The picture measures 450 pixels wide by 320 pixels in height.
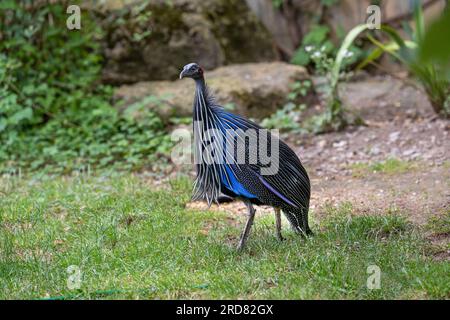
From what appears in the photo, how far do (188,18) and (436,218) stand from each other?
499cm

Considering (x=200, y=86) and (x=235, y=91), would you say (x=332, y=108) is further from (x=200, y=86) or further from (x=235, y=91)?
(x=200, y=86)

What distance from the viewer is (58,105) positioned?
823 centimetres

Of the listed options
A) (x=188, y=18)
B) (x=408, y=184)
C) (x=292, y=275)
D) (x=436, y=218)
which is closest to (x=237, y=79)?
(x=188, y=18)

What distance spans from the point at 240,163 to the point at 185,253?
0.71 metres

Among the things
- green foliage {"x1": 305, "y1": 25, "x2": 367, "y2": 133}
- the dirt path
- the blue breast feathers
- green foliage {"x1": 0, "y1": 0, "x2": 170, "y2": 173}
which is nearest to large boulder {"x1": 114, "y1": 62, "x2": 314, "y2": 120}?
green foliage {"x1": 0, "y1": 0, "x2": 170, "y2": 173}

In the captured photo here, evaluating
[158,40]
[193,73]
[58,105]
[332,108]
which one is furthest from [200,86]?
[158,40]

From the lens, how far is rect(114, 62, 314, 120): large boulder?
8.01 metres

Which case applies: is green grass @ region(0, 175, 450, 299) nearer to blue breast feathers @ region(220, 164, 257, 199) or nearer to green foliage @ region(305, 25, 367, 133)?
blue breast feathers @ region(220, 164, 257, 199)

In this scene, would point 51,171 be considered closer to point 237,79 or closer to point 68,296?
point 237,79

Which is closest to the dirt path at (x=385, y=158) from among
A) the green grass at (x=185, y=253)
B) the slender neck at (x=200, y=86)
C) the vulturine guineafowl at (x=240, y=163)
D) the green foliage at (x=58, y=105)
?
the green grass at (x=185, y=253)

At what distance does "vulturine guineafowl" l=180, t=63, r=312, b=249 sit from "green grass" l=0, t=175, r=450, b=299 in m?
0.34

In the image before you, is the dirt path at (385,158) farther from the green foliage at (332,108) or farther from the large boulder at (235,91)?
the large boulder at (235,91)

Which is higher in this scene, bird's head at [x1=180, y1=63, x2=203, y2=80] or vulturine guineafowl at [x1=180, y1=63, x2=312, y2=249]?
bird's head at [x1=180, y1=63, x2=203, y2=80]

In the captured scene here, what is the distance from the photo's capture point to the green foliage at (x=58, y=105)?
7.49m
